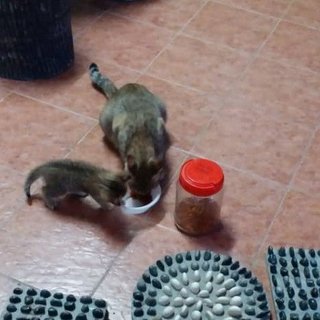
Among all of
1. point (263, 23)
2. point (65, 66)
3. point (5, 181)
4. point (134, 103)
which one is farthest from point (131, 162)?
point (263, 23)

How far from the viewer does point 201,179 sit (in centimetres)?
184

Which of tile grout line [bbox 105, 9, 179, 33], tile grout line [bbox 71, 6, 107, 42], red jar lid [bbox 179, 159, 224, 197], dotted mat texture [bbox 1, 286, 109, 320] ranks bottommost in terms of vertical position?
tile grout line [bbox 105, 9, 179, 33]

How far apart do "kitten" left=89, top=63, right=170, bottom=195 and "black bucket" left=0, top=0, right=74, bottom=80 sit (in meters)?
0.31

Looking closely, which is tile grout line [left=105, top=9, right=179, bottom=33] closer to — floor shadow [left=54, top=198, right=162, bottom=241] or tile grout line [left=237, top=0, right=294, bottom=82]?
tile grout line [left=237, top=0, right=294, bottom=82]

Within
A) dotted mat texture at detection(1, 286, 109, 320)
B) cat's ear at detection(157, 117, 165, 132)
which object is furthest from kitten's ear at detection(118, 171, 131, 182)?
dotted mat texture at detection(1, 286, 109, 320)

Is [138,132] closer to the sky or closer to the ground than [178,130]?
closer to the sky

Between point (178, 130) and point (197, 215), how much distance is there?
45 cm

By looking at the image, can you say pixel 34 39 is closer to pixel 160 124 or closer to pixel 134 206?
pixel 160 124

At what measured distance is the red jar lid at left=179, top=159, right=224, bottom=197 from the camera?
6.00ft

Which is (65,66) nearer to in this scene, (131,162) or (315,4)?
(131,162)

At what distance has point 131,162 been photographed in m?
1.96

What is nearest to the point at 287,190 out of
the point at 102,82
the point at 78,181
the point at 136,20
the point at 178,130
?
the point at 178,130

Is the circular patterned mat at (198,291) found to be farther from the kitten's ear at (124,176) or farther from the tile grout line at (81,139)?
the tile grout line at (81,139)

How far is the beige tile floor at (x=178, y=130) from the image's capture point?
1.90m
